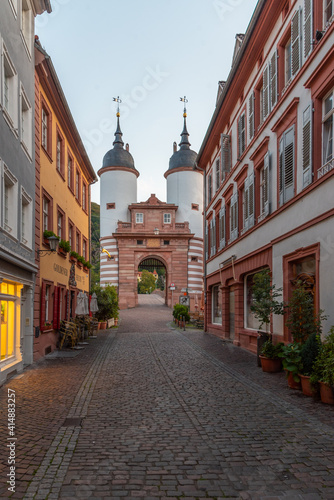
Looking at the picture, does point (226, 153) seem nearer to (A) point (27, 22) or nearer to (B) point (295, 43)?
(B) point (295, 43)

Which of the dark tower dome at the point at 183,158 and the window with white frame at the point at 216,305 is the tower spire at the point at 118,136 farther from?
the window with white frame at the point at 216,305

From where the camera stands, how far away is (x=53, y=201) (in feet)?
56.0

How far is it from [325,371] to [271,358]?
11.5ft

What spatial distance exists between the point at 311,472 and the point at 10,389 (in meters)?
6.59

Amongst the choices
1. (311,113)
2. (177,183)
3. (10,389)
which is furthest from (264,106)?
(177,183)

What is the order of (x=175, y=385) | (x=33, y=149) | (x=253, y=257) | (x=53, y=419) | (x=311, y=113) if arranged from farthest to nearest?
(x=253, y=257) < (x=33, y=149) < (x=311, y=113) < (x=175, y=385) < (x=53, y=419)

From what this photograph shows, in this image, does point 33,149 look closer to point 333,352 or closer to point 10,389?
point 10,389

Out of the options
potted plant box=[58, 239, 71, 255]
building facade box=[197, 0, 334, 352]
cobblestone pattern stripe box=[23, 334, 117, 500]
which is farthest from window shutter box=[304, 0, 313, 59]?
potted plant box=[58, 239, 71, 255]

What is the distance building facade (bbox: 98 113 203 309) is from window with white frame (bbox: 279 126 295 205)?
34.1 metres

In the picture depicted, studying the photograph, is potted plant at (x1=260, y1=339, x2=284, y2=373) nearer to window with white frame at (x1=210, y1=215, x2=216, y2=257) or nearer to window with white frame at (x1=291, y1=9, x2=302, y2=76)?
window with white frame at (x1=291, y1=9, x2=302, y2=76)

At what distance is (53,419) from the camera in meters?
7.20

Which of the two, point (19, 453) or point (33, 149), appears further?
point (33, 149)

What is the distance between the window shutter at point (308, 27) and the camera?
11008 mm

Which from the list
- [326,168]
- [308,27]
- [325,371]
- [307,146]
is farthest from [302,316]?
[308,27]
